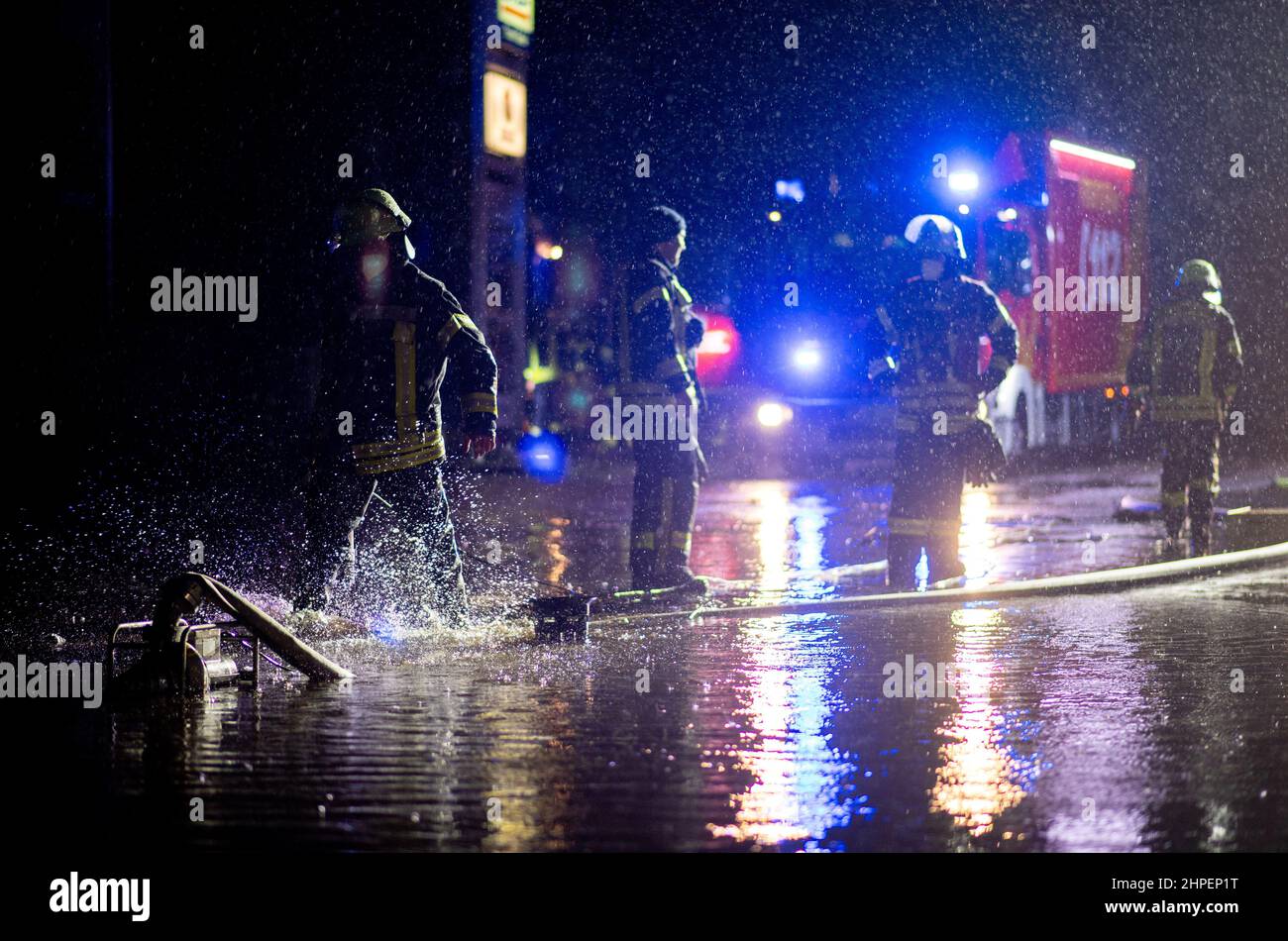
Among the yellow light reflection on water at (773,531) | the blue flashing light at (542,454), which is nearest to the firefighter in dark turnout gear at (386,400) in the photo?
the yellow light reflection on water at (773,531)

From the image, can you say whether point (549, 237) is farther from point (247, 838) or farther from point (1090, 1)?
point (247, 838)

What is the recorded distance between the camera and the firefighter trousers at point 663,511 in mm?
8695

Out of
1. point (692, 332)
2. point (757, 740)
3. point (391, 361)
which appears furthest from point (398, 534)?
point (757, 740)

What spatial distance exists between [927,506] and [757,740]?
13.8ft

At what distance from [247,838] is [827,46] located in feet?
60.8

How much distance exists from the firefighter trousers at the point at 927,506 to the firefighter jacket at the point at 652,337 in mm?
1327

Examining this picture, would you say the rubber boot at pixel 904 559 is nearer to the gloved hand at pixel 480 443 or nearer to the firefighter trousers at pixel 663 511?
the firefighter trousers at pixel 663 511

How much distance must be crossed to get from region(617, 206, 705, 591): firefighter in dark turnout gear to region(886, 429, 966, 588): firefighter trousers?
1183 millimetres

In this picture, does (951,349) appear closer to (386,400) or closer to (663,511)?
(663,511)

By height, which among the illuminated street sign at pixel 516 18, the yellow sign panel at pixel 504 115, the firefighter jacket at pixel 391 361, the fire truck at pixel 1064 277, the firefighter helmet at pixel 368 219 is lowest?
the firefighter jacket at pixel 391 361

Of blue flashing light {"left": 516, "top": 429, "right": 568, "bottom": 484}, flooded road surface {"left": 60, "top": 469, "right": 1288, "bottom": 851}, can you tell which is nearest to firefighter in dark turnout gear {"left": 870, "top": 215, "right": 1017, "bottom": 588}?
flooded road surface {"left": 60, "top": 469, "right": 1288, "bottom": 851}

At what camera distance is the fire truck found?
19.5 meters

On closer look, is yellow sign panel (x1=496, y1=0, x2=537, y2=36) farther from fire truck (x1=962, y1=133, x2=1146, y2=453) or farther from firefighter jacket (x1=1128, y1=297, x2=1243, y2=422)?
firefighter jacket (x1=1128, y1=297, x2=1243, y2=422)

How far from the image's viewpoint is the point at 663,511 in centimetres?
872
